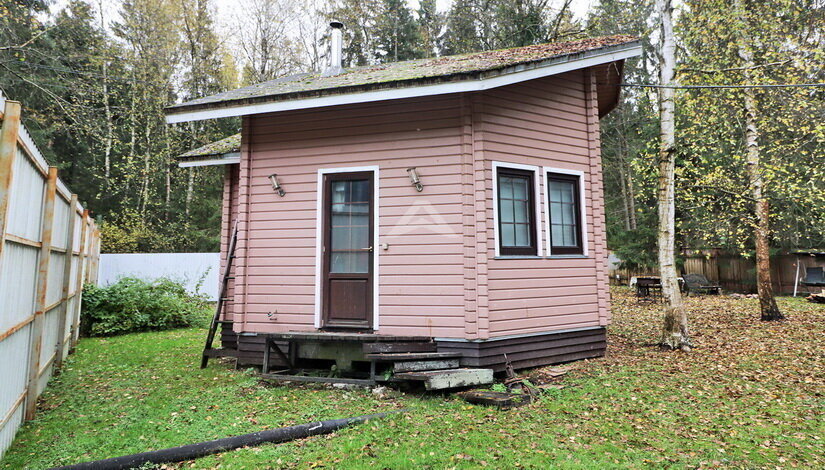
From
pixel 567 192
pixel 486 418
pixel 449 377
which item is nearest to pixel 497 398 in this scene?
pixel 486 418

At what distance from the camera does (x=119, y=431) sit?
404 cm

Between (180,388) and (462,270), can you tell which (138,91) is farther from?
(462,270)

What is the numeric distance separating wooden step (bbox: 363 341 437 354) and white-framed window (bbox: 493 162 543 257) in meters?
1.53

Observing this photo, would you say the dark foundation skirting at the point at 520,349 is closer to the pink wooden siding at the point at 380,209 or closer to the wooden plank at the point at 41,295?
the pink wooden siding at the point at 380,209

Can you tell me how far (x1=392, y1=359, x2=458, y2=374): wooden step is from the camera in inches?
203

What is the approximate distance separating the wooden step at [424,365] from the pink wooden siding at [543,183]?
1.79 ft

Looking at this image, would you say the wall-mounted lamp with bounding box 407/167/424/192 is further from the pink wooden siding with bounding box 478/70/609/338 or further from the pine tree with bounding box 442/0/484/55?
the pine tree with bounding box 442/0/484/55

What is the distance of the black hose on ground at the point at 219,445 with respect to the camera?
3.14 m

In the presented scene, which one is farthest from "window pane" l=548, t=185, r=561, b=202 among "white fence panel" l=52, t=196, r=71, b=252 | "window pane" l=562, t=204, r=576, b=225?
"white fence panel" l=52, t=196, r=71, b=252

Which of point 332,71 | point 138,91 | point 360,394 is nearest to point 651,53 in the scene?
point 332,71

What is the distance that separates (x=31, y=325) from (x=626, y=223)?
20860 mm

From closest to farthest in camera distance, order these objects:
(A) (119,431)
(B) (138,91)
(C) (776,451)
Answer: (C) (776,451) < (A) (119,431) < (B) (138,91)

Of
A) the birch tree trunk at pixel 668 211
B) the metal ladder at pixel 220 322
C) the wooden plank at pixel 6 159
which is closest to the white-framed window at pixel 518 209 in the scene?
the birch tree trunk at pixel 668 211

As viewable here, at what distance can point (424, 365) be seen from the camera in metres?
5.23
